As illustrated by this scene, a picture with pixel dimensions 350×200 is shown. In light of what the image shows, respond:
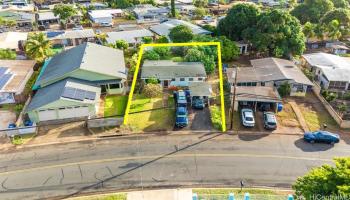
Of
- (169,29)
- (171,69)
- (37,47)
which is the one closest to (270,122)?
(171,69)

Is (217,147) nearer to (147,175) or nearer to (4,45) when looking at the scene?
(147,175)

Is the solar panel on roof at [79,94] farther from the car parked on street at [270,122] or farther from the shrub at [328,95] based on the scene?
the shrub at [328,95]

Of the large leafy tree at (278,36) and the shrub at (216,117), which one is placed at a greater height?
the large leafy tree at (278,36)

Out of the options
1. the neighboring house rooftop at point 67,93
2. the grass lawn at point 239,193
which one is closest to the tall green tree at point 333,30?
the grass lawn at point 239,193

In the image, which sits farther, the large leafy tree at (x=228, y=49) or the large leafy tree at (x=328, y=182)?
the large leafy tree at (x=228, y=49)

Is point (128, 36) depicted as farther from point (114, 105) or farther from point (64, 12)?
point (64, 12)

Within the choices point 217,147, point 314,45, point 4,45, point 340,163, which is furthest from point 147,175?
point 314,45
